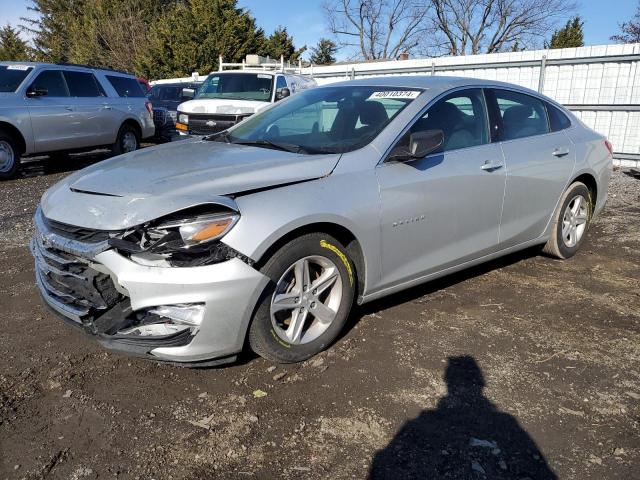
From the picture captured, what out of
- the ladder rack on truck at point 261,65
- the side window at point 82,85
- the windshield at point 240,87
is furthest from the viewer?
the ladder rack on truck at point 261,65

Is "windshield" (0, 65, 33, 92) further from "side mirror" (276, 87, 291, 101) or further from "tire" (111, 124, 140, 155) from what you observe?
"side mirror" (276, 87, 291, 101)

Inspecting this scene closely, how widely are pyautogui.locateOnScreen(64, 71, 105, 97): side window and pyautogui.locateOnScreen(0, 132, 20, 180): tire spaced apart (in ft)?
5.18

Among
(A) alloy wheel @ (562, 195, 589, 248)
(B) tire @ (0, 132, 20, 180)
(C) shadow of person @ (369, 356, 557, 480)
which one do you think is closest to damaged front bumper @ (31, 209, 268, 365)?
(C) shadow of person @ (369, 356, 557, 480)

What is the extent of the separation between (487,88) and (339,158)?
1733 millimetres

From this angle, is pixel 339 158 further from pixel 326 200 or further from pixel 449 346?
pixel 449 346

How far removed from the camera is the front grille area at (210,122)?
35.3ft

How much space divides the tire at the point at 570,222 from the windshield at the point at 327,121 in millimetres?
2018

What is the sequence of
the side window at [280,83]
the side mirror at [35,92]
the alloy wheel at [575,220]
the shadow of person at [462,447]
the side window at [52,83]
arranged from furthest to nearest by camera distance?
1. the side window at [280,83]
2. the side window at [52,83]
3. the side mirror at [35,92]
4. the alloy wheel at [575,220]
5. the shadow of person at [462,447]

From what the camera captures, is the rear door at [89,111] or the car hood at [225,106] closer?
the rear door at [89,111]

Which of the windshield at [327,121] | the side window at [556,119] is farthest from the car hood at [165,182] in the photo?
the side window at [556,119]

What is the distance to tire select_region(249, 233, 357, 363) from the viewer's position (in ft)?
9.69

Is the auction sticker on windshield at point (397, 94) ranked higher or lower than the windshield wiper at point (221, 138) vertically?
higher

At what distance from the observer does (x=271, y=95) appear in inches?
441

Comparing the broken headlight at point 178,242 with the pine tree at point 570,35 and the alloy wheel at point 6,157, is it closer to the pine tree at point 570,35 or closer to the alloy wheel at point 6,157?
the alloy wheel at point 6,157
